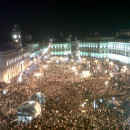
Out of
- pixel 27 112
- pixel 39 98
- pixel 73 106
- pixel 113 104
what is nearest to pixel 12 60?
pixel 39 98

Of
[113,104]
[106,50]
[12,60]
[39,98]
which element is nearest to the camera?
[113,104]

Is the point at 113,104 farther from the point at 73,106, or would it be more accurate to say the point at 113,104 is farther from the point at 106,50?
the point at 106,50

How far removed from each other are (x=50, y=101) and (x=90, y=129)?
6.70m

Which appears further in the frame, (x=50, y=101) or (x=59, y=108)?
(x=50, y=101)

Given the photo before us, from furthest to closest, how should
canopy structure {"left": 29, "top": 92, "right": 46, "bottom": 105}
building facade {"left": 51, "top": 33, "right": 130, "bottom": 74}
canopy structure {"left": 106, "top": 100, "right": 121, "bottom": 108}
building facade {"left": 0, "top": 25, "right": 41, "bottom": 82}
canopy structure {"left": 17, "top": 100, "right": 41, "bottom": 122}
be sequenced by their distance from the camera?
building facade {"left": 51, "top": 33, "right": 130, "bottom": 74}
building facade {"left": 0, "top": 25, "right": 41, "bottom": 82}
canopy structure {"left": 29, "top": 92, "right": 46, "bottom": 105}
canopy structure {"left": 106, "top": 100, "right": 121, "bottom": 108}
canopy structure {"left": 17, "top": 100, "right": 41, "bottom": 122}

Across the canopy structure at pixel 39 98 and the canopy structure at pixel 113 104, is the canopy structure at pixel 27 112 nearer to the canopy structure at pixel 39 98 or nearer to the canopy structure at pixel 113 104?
the canopy structure at pixel 39 98

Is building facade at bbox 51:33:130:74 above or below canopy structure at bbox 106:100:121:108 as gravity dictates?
above

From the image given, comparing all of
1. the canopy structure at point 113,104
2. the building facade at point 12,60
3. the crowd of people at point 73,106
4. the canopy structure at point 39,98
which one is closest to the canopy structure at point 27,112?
the crowd of people at point 73,106

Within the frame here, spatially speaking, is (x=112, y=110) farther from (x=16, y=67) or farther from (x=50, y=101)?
(x=16, y=67)

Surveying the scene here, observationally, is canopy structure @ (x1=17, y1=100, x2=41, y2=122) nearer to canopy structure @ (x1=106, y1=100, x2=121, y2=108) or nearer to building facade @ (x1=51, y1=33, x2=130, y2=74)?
canopy structure @ (x1=106, y1=100, x2=121, y2=108)

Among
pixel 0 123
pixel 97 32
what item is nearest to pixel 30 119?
pixel 0 123

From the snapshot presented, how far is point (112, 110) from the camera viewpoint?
17.0m

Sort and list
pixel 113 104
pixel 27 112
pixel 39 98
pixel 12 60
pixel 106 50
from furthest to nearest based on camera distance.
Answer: pixel 106 50, pixel 12 60, pixel 39 98, pixel 113 104, pixel 27 112

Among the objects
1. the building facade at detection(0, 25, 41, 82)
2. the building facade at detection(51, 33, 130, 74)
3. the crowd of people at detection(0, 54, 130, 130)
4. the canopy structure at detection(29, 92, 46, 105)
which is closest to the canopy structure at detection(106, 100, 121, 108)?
the crowd of people at detection(0, 54, 130, 130)
